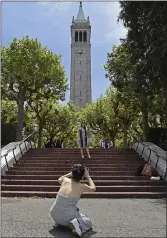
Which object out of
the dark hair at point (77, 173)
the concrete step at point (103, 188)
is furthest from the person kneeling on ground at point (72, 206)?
the concrete step at point (103, 188)

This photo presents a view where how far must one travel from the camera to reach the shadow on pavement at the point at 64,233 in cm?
601

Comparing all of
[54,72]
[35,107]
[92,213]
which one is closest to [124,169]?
[92,213]

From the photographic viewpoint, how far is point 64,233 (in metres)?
6.14

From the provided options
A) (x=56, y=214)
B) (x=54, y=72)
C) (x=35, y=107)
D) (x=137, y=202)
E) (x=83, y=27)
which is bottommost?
(x=137, y=202)

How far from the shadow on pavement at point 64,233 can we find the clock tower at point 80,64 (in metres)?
79.1

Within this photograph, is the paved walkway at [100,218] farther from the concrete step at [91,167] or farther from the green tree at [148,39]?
the green tree at [148,39]

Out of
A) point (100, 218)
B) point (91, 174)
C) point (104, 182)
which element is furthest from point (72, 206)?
point (91, 174)

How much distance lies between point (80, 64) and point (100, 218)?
84984 mm

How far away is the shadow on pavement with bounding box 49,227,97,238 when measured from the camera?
6.01 m

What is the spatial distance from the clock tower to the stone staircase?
6864 cm

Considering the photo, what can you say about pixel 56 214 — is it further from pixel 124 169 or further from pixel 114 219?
pixel 124 169

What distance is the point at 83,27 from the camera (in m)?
98.8

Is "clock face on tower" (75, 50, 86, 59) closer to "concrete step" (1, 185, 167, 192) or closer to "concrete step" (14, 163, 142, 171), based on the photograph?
"concrete step" (14, 163, 142, 171)

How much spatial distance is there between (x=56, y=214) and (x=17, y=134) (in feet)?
58.3
